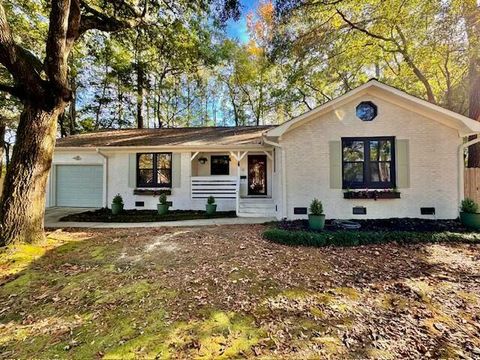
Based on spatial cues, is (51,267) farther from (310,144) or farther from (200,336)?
(310,144)

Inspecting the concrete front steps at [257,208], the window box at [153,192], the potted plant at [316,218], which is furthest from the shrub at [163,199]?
the potted plant at [316,218]

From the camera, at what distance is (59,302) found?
3.61m

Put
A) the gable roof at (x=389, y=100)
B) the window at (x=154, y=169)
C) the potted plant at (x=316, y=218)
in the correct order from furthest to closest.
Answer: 1. the window at (x=154, y=169)
2. the gable roof at (x=389, y=100)
3. the potted plant at (x=316, y=218)

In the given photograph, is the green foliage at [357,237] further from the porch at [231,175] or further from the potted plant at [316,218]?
the porch at [231,175]

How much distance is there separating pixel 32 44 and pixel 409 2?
59.8ft

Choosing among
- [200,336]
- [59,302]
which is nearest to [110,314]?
[59,302]

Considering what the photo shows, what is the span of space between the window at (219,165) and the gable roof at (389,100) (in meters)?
4.15

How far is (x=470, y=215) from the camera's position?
7297 mm

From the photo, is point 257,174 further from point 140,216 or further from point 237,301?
point 237,301

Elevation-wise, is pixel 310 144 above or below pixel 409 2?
below

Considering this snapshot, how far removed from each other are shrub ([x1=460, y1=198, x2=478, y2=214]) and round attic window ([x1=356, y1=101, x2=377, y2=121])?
3758mm

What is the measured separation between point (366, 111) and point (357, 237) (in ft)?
14.4

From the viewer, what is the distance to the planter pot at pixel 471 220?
23.6 ft

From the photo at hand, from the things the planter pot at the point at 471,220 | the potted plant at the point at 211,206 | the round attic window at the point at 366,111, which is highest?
the round attic window at the point at 366,111
